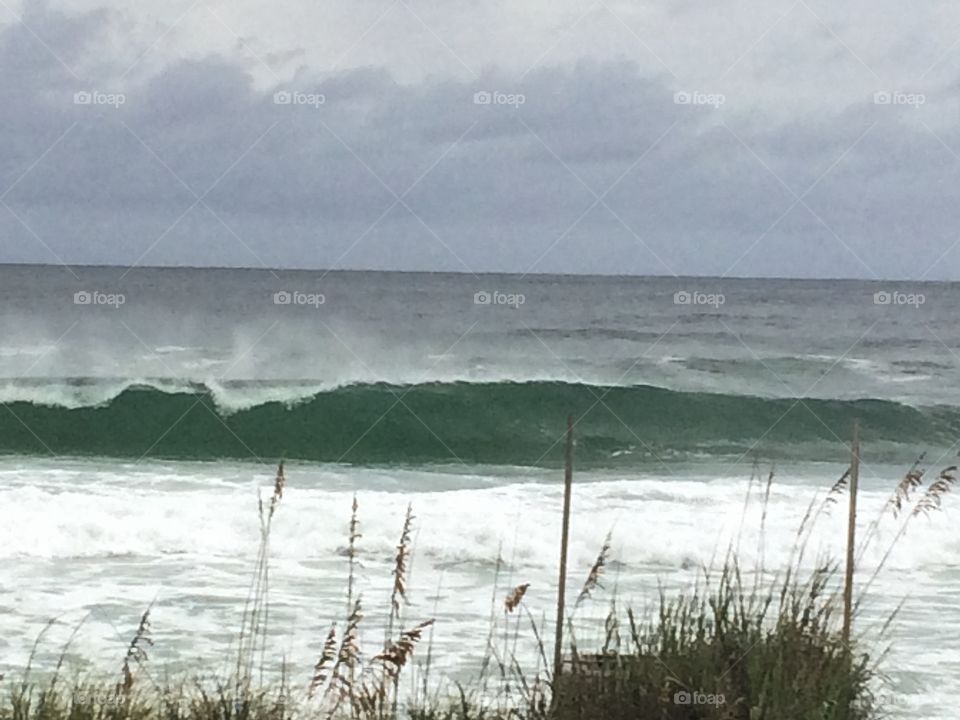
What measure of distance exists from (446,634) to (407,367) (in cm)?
2210

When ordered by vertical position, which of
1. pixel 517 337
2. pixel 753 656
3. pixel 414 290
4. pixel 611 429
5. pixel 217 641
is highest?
pixel 414 290

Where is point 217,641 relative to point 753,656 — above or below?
below

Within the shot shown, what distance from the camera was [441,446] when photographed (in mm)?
22312

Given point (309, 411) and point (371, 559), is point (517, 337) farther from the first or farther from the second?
point (371, 559)

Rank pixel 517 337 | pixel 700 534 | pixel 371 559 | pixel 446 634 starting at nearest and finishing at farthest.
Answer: pixel 446 634 < pixel 371 559 < pixel 700 534 < pixel 517 337

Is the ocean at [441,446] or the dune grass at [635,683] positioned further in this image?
the ocean at [441,446]

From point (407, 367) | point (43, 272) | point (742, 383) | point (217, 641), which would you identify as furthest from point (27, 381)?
point (43, 272)

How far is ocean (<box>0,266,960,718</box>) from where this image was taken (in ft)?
33.3

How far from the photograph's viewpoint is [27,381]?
89.3 ft

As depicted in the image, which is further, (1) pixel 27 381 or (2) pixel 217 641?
(1) pixel 27 381

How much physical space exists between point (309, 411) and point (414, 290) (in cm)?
2350

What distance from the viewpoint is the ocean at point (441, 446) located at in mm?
10156

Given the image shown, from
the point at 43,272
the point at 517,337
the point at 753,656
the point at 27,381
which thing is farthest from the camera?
the point at 43,272

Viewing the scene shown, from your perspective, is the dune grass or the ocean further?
the ocean
